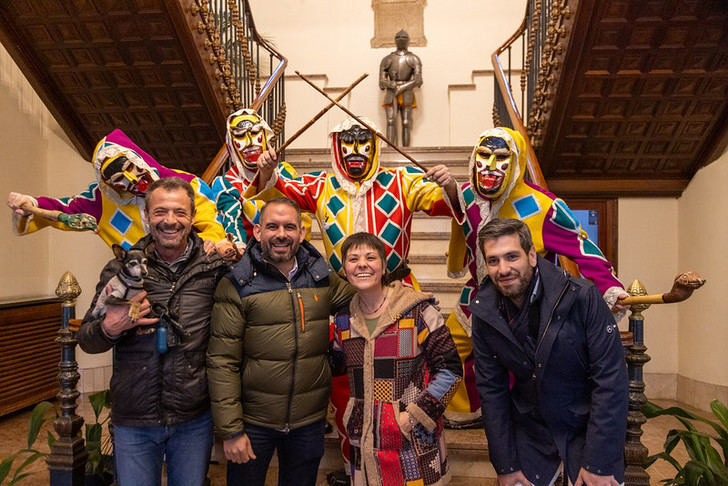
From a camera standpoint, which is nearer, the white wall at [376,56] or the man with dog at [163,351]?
the man with dog at [163,351]

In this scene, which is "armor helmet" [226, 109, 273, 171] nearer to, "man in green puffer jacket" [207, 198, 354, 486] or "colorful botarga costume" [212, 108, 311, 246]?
"colorful botarga costume" [212, 108, 311, 246]

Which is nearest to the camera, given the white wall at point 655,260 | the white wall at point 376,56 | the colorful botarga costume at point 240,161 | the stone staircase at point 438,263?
the stone staircase at point 438,263

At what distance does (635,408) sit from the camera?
2020mm

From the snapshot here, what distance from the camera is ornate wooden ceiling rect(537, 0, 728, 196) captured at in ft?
9.82

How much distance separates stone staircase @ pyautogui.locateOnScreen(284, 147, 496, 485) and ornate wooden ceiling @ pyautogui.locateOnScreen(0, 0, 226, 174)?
0.99 m

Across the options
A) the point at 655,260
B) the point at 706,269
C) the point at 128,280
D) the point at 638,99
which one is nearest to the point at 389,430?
the point at 128,280

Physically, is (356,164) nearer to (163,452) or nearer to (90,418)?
(163,452)

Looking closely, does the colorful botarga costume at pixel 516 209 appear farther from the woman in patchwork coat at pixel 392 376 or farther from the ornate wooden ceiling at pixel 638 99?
the ornate wooden ceiling at pixel 638 99

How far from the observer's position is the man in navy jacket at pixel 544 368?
147 centimetres

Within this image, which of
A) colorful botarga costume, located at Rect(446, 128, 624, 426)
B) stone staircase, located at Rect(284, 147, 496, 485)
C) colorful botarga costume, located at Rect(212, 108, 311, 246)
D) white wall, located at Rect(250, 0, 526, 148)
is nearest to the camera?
colorful botarga costume, located at Rect(446, 128, 624, 426)

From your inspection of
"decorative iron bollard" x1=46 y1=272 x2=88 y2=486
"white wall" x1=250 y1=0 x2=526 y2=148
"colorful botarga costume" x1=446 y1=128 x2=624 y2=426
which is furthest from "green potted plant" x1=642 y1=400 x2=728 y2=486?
"white wall" x1=250 y1=0 x2=526 y2=148

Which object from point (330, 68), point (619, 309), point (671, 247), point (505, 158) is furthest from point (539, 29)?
point (330, 68)

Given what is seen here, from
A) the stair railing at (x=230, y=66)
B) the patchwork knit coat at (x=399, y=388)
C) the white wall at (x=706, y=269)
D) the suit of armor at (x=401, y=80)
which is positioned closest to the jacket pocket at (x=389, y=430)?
the patchwork knit coat at (x=399, y=388)

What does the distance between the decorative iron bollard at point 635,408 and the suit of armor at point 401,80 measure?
450 cm
